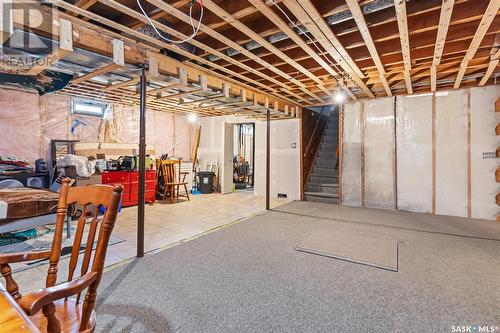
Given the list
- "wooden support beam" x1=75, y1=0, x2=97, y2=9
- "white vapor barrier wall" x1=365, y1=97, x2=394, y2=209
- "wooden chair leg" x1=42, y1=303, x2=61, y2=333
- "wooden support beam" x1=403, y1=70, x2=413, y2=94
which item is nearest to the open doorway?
"white vapor barrier wall" x1=365, y1=97, x2=394, y2=209

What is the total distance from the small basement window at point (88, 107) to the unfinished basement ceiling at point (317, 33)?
1.57 meters

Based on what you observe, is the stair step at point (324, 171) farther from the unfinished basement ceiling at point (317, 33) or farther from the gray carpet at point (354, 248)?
the gray carpet at point (354, 248)

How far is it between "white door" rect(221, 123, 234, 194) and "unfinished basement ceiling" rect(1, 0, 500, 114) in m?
3.47

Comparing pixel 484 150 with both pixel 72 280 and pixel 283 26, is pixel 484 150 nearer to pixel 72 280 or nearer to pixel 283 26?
pixel 283 26

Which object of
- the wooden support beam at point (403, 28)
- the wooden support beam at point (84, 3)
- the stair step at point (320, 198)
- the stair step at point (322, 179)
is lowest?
the stair step at point (320, 198)

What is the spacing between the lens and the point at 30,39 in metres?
2.24

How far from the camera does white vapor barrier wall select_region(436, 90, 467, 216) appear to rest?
5020 millimetres

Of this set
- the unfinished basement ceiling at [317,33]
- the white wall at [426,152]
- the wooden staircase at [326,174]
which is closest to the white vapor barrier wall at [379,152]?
the white wall at [426,152]

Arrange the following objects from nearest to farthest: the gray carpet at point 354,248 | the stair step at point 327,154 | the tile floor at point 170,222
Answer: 1. the tile floor at point 170,222
2. the gray carpet at point 354,248
3. the stair step at point 327,154

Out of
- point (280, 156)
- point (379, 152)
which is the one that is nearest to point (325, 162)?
A: point (280, 156)

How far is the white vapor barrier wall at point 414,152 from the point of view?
5.35 meters

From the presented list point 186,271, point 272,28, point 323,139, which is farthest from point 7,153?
point 323,139

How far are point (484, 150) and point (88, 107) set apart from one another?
8.83 meters

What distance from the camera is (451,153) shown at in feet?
16.8
